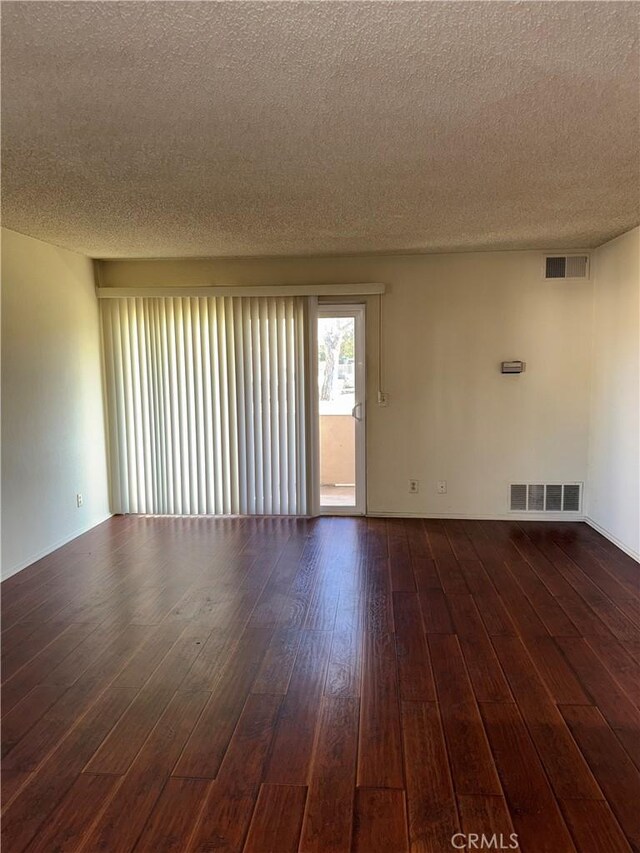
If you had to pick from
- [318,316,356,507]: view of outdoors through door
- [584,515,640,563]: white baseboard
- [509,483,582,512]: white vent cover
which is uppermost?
[318,316,356,507]: view of outdoors through door

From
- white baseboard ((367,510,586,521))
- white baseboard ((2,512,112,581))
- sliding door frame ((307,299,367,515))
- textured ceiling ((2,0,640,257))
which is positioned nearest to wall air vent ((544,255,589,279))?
textured ceiling ((2,0,640,257))

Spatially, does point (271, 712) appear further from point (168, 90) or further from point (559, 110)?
point (559, 110)

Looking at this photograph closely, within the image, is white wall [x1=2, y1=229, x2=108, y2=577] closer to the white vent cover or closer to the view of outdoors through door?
the view of outdoors through door

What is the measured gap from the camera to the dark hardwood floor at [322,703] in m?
1.78

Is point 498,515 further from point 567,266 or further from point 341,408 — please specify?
point 567,266

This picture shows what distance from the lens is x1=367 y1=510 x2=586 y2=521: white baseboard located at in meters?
5.11

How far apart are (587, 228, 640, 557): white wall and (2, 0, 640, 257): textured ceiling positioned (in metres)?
0.70

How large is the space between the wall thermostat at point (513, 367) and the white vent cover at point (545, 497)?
1097 mm

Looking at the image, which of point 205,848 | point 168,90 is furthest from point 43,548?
point 168,90

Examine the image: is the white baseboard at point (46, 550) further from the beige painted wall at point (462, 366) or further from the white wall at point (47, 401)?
the beige painted wall at point (462, 366)

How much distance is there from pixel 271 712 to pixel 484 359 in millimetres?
3769

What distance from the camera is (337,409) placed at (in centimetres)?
532

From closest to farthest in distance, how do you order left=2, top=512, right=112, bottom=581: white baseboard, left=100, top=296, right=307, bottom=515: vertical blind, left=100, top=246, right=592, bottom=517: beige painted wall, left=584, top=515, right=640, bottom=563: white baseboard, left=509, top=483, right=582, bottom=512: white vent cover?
left=2, top=512, right=112, bottom=581: white baseboard, left=584, top=515, right=640, bottom=563: white baseboard, left=100, top=246, right=592, bottom=517: beige painted wall, left=509, top=483, right=582, bottom=512: white vent cover, left=100, top=296, right=307, bottom=515: vertical blind

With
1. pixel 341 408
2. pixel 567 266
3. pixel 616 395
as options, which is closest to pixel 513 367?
pixel 616 395
